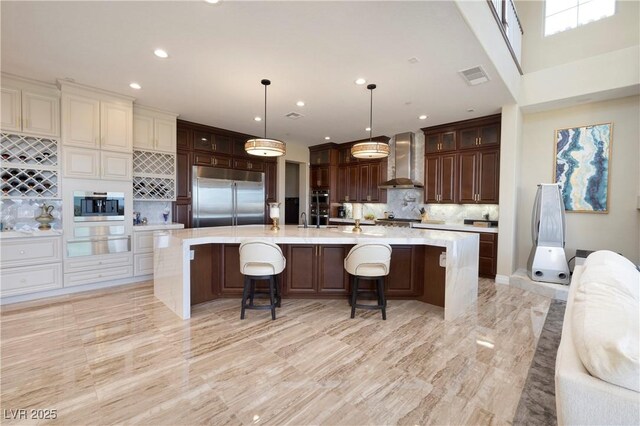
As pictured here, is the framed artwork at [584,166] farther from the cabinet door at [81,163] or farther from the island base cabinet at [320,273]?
the cabinet door at [81,163]

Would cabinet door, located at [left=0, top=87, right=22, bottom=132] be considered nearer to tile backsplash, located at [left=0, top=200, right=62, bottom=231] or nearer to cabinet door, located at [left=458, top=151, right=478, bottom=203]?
tile backsplash, located at [left=0, top=200, right=62, bottom=231]

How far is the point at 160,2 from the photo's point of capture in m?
Result: 2.24

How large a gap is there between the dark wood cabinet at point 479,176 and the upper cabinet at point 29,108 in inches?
263

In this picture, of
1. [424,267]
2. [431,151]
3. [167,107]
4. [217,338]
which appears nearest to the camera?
[217,338]

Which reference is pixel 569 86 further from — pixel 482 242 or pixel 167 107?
pixel 167 107

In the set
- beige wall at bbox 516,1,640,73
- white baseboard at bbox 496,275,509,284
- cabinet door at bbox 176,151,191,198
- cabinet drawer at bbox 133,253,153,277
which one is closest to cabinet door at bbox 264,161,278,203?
cabinet door at bbox 176,151,191,198

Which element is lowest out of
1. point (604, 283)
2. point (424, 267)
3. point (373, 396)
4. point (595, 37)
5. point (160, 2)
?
point (373, 396)

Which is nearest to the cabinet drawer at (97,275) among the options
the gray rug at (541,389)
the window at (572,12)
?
the gray rug at (541,389)

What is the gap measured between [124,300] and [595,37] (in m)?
7.89

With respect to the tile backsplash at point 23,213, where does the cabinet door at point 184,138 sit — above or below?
above

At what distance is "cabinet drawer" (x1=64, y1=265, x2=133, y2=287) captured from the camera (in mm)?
3834

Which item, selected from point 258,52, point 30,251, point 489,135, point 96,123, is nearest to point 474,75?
point 489,135

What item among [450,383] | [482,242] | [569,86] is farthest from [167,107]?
[569,86]

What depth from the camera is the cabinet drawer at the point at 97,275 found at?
12.6ft
